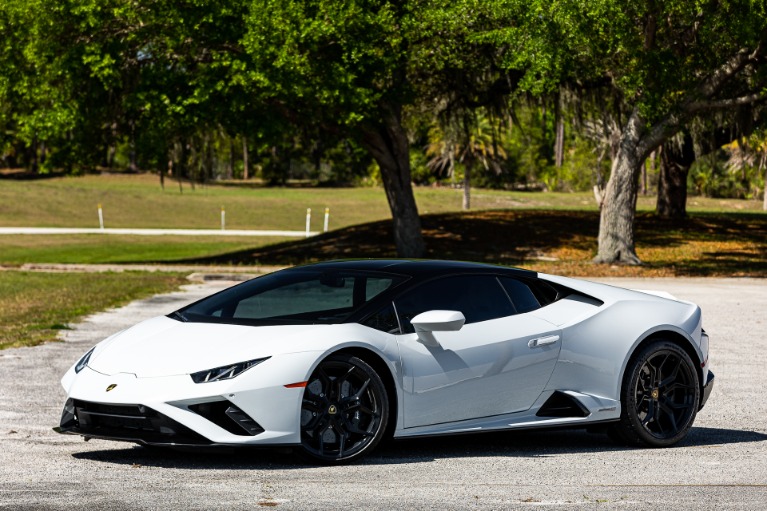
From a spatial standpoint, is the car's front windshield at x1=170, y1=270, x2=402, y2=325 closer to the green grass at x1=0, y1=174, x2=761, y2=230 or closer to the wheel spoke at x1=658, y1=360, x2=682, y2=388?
the wheel spoke at x1=658, y1=360, x2=682, y2=388

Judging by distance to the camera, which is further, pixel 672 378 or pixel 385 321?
pixel 672 378

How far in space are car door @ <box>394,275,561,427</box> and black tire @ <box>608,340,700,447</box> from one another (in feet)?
2.06

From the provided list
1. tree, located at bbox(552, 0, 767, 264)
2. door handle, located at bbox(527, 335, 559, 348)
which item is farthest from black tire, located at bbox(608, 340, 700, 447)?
tree, located at bbox(552, 0, 767, 264)

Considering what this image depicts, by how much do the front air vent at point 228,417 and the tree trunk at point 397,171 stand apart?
2477 cm

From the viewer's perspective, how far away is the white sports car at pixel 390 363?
22.6 feet

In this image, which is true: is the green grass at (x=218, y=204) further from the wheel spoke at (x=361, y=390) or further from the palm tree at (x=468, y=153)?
the wheel spoke at (x=361, y=390)

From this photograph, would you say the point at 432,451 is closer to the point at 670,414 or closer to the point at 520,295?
the point at 520,295

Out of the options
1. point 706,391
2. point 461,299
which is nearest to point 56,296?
point 461,299

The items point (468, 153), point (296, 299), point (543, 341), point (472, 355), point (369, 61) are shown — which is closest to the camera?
point (472, 355)

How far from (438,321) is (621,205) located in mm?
23630

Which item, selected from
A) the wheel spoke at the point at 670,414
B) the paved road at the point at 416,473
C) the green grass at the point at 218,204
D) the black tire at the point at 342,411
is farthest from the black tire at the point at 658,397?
the green grass at the point at 218,204

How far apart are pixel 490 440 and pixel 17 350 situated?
6482mm

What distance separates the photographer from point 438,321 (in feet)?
23.9

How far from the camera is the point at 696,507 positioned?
6207 mm
